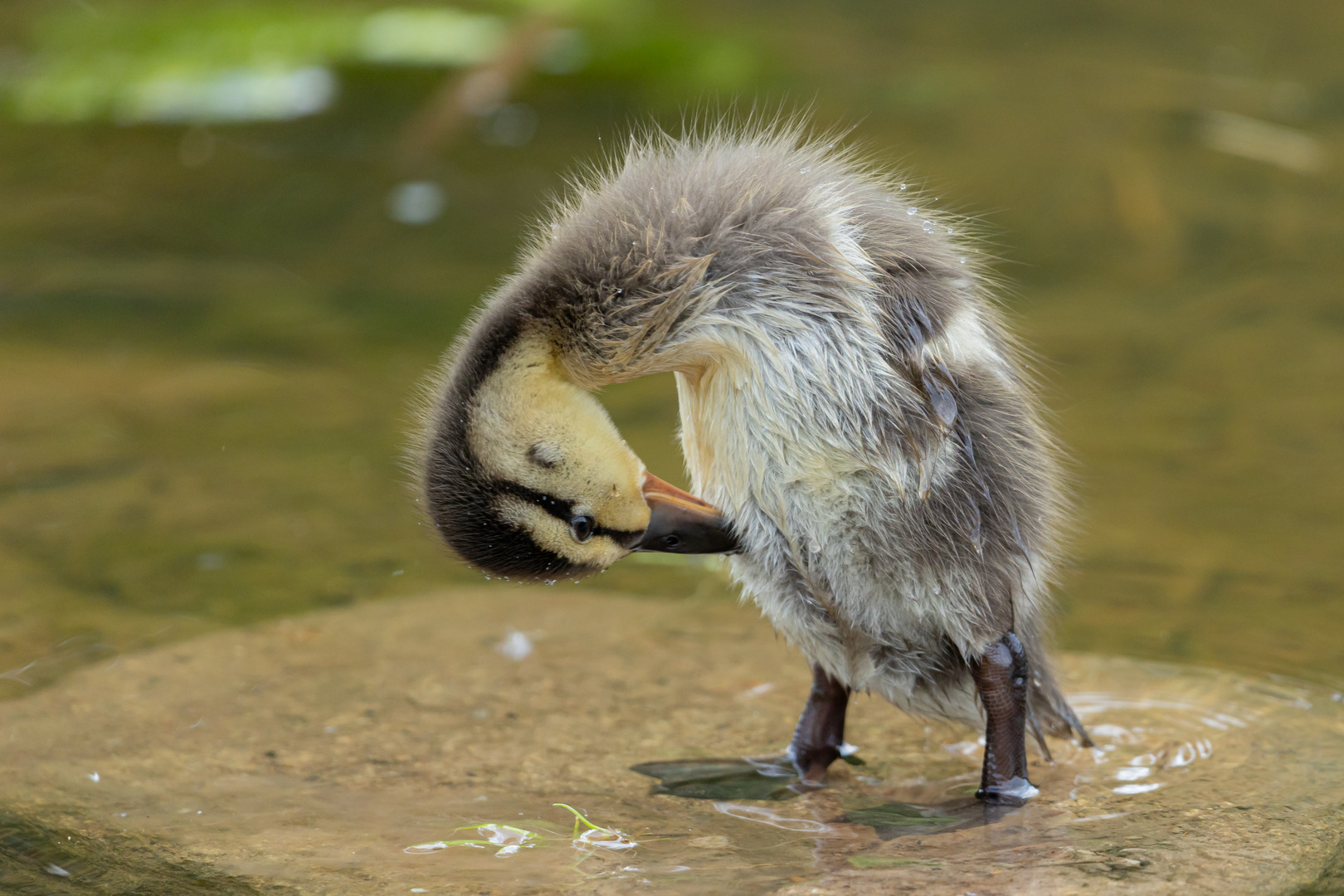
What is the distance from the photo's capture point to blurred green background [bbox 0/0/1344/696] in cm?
536

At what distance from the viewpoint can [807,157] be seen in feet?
12.1

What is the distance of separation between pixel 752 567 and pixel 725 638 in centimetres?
139

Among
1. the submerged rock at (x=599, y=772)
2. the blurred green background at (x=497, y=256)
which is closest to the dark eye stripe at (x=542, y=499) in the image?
the submerged rock at (x=599, y=772)

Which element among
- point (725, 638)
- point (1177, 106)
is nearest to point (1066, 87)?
point (1177, 106)

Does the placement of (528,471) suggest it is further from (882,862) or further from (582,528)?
(882,862)

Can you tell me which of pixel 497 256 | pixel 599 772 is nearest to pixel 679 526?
pixel 599 772

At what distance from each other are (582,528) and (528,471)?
0.20 m

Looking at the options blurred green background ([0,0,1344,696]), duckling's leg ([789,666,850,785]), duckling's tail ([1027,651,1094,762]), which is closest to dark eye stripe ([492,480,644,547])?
duckling's leg ([789,666,850,785])

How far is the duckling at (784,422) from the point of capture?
3.34 metres

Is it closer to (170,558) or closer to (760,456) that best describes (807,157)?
(760,456)

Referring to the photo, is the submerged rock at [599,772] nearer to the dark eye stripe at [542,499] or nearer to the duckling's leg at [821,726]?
the duckling's leg at [821,726]

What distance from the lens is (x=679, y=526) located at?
3.51 m

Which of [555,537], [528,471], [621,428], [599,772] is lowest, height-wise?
[599,772]

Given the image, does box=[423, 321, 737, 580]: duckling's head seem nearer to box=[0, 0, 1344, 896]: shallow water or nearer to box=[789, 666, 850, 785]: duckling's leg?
box=[0, 0, 1344, 896]: shallow water
